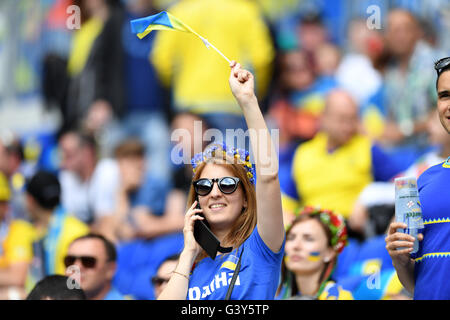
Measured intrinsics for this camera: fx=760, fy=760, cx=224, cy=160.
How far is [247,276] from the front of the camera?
3.36m

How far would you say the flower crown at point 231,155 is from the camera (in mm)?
3709

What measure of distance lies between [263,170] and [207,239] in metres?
0.48

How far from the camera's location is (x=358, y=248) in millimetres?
5824

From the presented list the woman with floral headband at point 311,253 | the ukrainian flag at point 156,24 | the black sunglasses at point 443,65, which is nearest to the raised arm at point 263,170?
the ukrainian flag at point 156,24

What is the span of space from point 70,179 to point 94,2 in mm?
2314

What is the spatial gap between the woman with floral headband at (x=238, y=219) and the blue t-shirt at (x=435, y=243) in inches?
24.1

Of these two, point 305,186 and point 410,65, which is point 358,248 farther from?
point 410,65

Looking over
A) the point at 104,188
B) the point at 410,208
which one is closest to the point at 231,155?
the point at 410,208

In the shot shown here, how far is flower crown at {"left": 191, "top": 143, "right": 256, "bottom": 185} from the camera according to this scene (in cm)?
371

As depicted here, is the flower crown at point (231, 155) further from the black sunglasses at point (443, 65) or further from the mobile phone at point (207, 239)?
the black sunglasses at point (443, 65)

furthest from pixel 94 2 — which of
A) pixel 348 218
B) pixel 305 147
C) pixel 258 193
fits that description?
pixel 258 193
